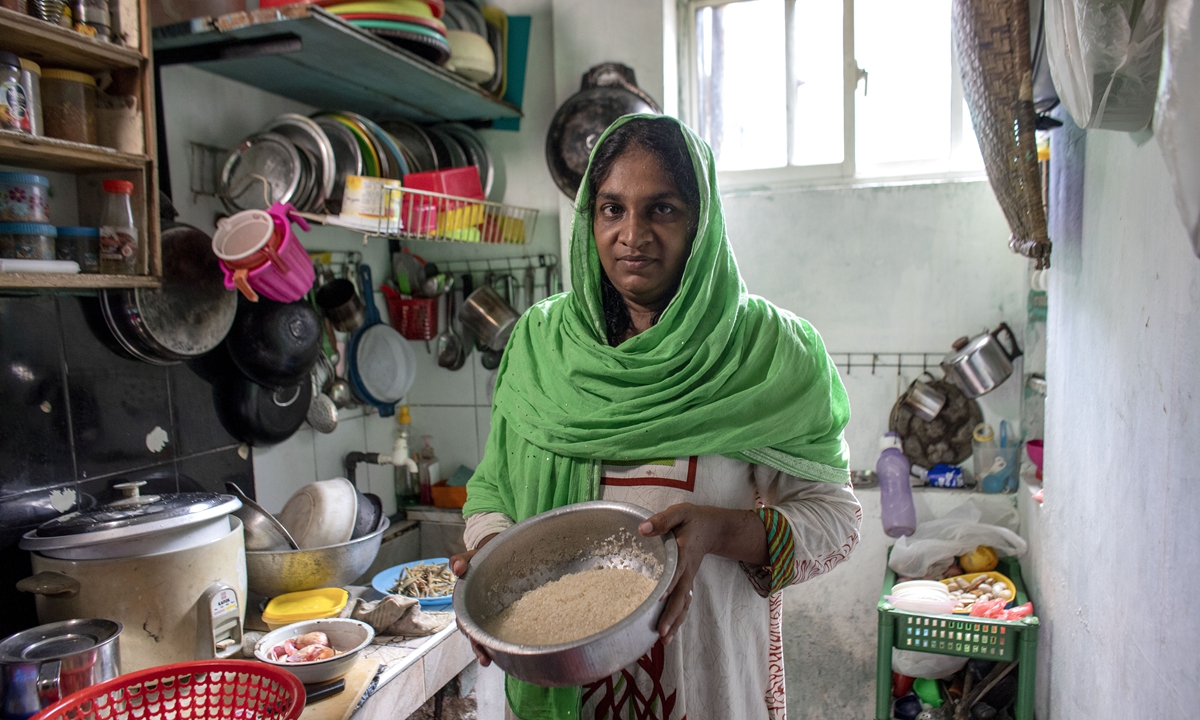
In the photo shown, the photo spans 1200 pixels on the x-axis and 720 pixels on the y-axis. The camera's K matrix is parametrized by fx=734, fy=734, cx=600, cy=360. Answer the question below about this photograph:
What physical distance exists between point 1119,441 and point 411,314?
214 centimetres

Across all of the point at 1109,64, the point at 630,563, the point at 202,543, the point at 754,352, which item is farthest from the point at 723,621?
the point at 202,543

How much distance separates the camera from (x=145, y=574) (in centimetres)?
139

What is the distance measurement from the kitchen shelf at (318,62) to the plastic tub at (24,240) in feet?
1.99

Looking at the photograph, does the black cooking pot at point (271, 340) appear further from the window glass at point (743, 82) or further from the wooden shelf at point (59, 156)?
the window glass at point (743, 82)

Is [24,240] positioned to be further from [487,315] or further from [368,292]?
[487,315]

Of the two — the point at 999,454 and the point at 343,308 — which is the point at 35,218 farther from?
the point at 999,454

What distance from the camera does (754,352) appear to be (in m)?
1.12

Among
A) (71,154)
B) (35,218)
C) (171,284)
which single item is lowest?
(171,284)

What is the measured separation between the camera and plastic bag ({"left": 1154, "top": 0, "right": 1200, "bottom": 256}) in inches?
23.6

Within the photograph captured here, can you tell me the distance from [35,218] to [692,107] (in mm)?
2023

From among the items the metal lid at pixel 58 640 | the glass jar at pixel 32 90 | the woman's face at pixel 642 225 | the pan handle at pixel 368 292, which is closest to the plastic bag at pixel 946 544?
the woman's face at pixel 642 225

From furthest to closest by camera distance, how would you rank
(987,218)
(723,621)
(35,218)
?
1. (987,218)
2. (35,218)
3. (723,621)

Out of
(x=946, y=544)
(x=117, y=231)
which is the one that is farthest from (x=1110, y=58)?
(x=117, y=231)

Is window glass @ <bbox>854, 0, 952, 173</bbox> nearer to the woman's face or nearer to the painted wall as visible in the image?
the painted wall
